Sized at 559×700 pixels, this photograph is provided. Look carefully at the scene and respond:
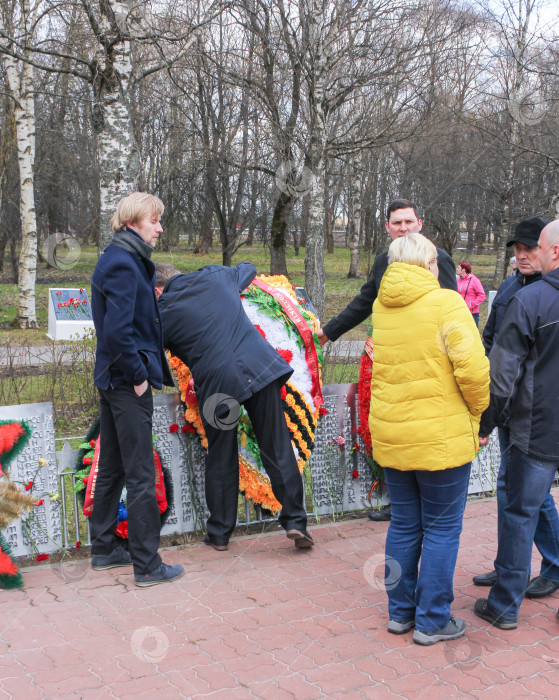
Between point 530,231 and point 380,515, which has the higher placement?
point 530,231

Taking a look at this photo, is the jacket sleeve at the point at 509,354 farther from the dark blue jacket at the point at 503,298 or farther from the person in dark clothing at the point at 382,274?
the person in dark clothing at the point at 382,274

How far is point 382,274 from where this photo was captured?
4.73 m

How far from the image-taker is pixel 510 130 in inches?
727

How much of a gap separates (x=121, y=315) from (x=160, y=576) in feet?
4.83

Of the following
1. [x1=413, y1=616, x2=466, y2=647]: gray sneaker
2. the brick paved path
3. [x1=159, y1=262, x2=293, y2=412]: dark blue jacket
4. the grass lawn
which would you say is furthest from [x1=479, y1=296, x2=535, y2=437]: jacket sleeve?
the grass lawn

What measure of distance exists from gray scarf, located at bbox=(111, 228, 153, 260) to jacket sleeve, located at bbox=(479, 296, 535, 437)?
1850mm

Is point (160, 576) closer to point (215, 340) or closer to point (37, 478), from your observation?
point (37, 478)

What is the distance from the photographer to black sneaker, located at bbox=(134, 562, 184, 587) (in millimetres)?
3969

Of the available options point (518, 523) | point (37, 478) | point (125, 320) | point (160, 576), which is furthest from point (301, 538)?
point (125, 320)

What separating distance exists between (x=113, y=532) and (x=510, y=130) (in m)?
17.1

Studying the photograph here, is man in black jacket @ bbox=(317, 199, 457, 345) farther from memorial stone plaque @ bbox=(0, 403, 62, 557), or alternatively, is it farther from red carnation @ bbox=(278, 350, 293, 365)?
memorial stone plaque @ bbox=(0, 403, 62, 557)

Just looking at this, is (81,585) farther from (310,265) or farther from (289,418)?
(310,265)

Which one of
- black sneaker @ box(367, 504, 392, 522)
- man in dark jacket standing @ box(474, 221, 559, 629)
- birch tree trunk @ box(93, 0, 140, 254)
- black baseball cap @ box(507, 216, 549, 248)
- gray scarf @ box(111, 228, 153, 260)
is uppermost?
birch tree trunk @ box(93, 0, 140, 254)

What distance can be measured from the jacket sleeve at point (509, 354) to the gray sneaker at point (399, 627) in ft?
3.58
